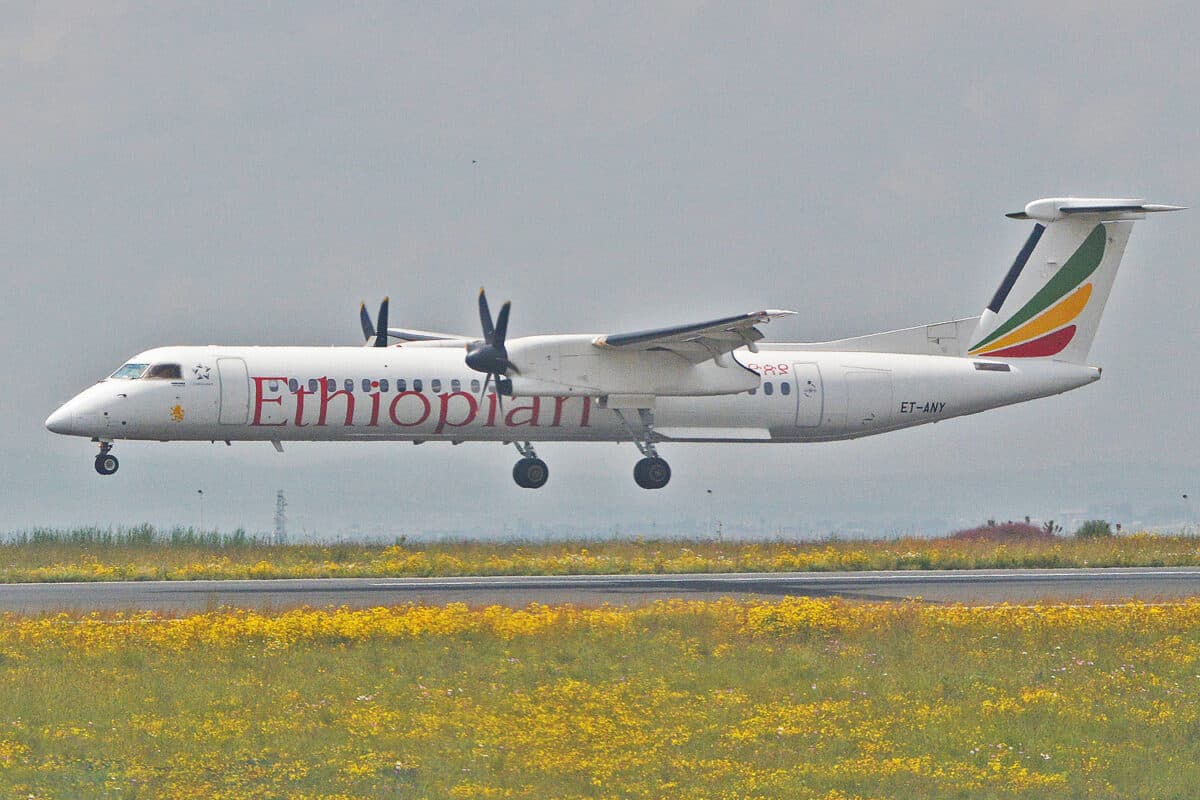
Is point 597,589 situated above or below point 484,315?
below

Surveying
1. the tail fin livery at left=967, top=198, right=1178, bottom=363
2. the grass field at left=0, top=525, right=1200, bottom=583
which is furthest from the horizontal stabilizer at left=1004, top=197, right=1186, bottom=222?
the grass field at left=0, top=525, right=1200, bottom=583

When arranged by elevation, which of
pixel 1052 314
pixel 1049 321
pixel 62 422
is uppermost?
pixel 1052 314

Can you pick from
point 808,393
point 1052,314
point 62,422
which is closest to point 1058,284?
point 1052,314

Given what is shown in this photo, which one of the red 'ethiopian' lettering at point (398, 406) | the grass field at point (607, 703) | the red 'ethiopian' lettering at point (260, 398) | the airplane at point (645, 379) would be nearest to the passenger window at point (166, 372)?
the airplane at point (645, 379)

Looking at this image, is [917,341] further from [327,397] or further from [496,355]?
[327,397]

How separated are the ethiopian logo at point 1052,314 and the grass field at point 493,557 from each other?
596cm

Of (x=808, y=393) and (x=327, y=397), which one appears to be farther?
(x=808, y=393)

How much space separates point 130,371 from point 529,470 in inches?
420

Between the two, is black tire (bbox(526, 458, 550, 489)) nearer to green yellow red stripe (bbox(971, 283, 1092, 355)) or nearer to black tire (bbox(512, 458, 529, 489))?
black tire (bbox(512, 458, 529, 489))

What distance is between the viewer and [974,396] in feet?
136

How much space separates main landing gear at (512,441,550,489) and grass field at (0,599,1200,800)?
54.7ft

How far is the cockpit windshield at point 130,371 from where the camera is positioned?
35812mm

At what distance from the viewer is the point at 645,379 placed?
126 feet

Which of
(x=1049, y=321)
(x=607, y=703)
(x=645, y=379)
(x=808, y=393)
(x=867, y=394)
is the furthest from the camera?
(x=1049, y=321)
